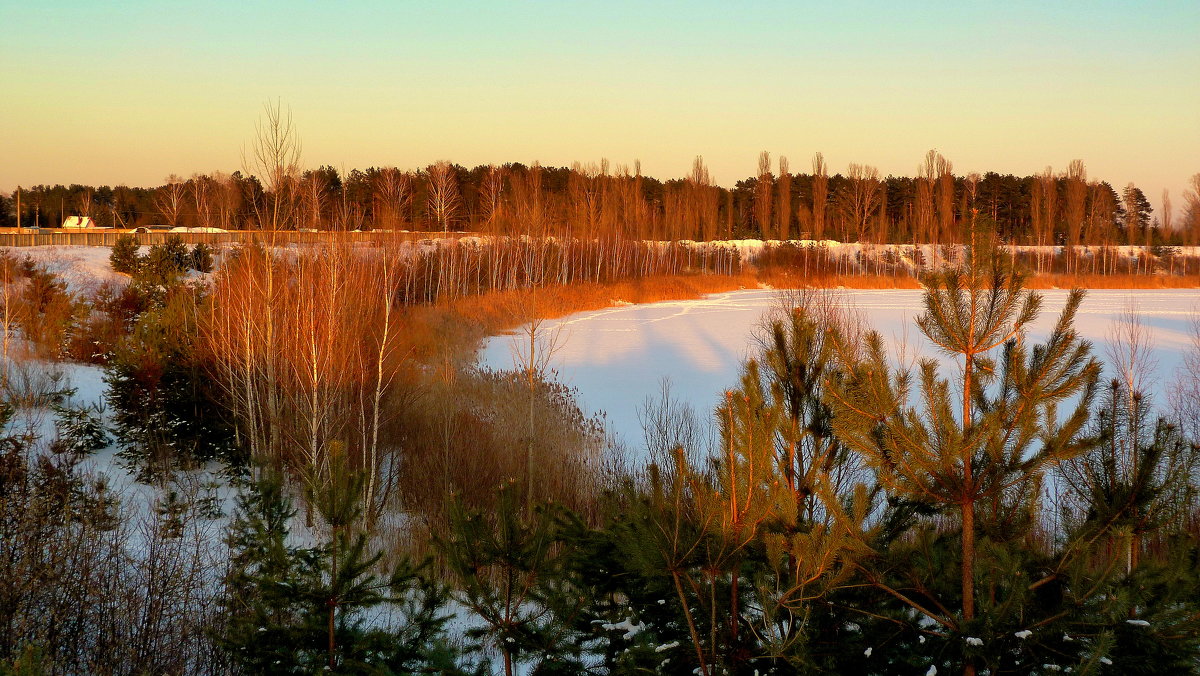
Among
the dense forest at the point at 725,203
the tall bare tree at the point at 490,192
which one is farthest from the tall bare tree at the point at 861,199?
the tall bare tree at the point at 490,192

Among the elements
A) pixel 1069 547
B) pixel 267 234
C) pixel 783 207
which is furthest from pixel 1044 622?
pixel 783 207

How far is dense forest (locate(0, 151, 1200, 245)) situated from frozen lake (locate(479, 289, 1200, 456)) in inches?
377

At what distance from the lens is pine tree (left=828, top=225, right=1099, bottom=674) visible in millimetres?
3322

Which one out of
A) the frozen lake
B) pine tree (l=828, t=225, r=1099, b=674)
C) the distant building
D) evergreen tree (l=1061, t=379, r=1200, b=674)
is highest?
the distant building

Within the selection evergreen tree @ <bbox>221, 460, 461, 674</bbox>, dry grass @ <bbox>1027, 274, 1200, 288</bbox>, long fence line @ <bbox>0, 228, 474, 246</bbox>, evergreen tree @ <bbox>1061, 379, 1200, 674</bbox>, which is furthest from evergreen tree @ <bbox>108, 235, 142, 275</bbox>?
dry grass @ <bbox>1027, 274, 1200, 288</bbox>

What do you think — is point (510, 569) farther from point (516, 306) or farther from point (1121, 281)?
point (1121, 281)

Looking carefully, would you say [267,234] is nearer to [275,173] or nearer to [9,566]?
[275,173]

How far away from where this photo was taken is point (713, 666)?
130 inches

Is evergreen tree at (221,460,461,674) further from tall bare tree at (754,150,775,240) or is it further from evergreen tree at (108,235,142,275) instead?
tall bare tree at (754,150,775,240)

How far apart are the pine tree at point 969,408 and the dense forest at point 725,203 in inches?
1287

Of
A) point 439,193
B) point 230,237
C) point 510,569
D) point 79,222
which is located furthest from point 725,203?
point 510,569

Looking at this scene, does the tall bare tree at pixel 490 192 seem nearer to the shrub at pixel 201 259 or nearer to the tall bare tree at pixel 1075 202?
the shrub at pixel 201 259

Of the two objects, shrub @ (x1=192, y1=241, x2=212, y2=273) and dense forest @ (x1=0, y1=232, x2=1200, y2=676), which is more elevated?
shrub @ (x1=192, y1=241, x2=212, y2=273)

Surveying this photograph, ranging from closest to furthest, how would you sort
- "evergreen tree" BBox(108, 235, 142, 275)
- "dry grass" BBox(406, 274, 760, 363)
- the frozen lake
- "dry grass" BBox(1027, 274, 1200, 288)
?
the frozen lake → "dry grass" BBox(406, 274, 760, 363) → "evergreen tree" BBox(108, 235, 142, 275) → "dry grass" BBox(1027, 274, 1200, 288)
